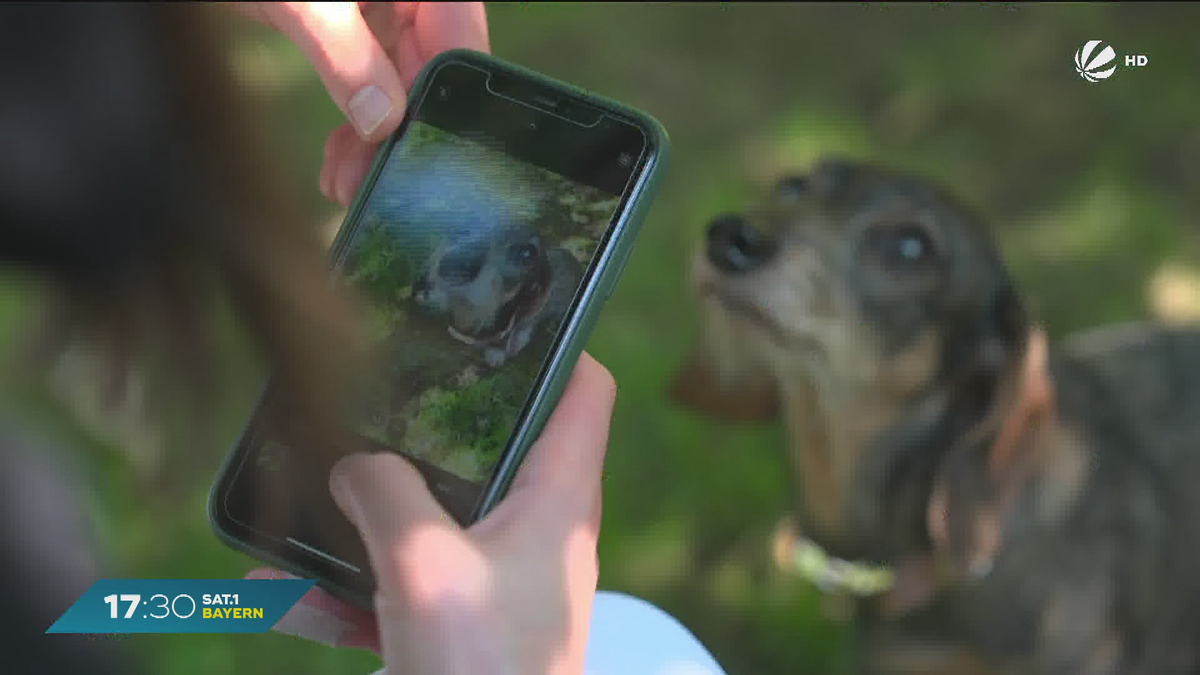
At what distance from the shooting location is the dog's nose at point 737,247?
7.25 feet

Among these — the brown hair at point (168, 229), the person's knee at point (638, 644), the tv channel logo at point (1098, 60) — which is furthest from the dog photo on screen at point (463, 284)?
the tv channel logo at point (1098, 60)

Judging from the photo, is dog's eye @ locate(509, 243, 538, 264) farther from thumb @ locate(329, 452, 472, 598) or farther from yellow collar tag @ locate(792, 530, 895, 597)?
yellow collar tag @ locate(792, 530, 895, 597)

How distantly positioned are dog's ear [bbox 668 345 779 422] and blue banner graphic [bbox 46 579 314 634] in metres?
1.42

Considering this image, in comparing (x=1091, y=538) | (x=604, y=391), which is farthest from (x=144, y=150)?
(x=1091, y=538)

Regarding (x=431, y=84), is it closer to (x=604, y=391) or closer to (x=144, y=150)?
(x=604, y=391)

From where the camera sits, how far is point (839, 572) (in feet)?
7.80

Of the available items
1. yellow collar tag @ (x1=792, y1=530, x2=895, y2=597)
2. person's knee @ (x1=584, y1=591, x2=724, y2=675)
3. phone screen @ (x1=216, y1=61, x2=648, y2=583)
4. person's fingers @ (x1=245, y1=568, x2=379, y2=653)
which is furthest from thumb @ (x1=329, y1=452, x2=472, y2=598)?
yellow collar tag @ (x1=792, y1=530, x2=895, y2=597)

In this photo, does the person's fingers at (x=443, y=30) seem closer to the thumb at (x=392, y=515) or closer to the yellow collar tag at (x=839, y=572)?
the thumb at (x=392, y=515)

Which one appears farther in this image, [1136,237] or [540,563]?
[1136,237]

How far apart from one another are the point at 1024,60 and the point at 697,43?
3.74 ft

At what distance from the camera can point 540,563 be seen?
1185 mm

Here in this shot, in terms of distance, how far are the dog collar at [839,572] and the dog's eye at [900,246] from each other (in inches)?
27.5

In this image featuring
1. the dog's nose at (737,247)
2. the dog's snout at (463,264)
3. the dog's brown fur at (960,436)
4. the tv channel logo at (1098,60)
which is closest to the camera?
the dog's snout at (463,264)

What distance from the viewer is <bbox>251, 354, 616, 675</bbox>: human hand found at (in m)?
1.08
